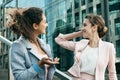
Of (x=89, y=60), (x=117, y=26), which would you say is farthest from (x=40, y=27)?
(x=117, y=26)

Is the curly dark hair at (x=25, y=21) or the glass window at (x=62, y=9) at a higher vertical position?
the glass window at (x=62, y=9)

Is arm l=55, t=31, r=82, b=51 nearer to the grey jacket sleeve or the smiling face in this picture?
the smiling face

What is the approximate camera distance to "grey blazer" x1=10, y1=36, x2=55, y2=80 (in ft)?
6.54

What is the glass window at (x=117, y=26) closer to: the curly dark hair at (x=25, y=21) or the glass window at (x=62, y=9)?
the glass window at (x=62, y=9)

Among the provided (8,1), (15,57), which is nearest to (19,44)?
(15,57)

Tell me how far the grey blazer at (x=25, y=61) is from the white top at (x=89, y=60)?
2.43 ft

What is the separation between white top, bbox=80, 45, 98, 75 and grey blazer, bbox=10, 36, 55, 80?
74 cm

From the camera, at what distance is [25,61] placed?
204 centimetres

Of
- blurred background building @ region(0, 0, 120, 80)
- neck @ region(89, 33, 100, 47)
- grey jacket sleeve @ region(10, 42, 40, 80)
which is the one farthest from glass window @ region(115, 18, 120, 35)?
grey jacket sleeve @ region(10, 42, 40, 80)

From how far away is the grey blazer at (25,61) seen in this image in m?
1.99

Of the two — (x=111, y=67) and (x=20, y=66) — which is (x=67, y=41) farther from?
(x=20, y=66)

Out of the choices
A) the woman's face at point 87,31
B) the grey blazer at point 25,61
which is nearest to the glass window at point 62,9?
the woman's face at point 87,31

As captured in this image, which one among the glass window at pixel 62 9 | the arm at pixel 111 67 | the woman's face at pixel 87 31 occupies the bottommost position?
the arm at pixel 111 67

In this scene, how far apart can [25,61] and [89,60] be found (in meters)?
0.91
